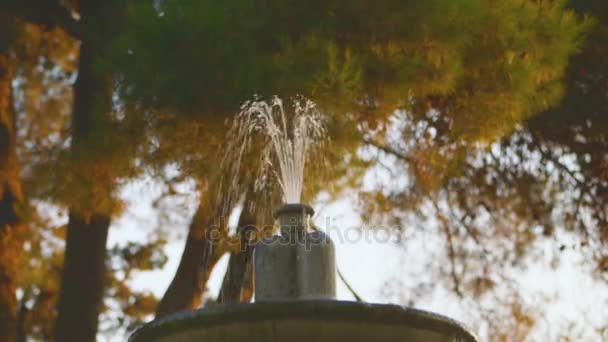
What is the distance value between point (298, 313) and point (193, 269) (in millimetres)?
3058

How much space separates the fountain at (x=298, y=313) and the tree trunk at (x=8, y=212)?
3.04m

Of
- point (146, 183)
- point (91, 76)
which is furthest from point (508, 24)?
point (91, 76)

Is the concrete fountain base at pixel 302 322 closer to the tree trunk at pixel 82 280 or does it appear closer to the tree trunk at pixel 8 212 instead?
the tree trunk at pixel 82 280

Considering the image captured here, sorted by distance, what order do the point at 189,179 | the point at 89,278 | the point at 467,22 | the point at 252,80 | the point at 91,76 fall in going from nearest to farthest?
1. the point at 252,80
2. the point at 467,22
3. the point at 189,179
4. the point at 89,278
5. the point at 91,76

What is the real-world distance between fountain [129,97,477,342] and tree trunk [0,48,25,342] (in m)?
3.04

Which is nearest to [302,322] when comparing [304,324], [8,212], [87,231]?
[304,324]

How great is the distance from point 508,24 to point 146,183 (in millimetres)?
2136

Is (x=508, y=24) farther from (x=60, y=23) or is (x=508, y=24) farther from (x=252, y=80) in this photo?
(x=60, y=23)

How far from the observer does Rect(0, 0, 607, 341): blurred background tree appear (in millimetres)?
5125

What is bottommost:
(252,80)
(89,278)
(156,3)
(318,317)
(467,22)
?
(318,317)

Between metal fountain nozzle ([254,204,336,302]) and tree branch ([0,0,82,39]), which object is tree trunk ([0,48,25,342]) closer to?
tree branch ([0,0,82,39])

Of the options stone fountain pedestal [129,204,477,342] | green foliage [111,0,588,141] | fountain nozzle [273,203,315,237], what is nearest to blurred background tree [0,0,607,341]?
green foliage [111,0,588,141]

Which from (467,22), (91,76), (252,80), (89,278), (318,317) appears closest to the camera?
(318,317)

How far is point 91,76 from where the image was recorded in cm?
674
